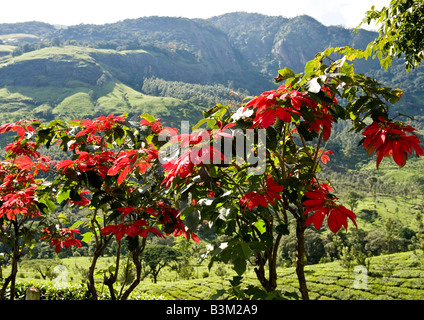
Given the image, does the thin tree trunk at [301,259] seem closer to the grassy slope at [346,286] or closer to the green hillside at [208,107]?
the grassy slope at [346,286]

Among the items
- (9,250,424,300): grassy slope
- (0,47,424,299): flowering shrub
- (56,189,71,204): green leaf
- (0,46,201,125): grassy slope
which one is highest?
(0,46,201,125): grassy slope

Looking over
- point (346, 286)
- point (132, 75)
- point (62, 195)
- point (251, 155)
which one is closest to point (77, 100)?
point (132, 75)

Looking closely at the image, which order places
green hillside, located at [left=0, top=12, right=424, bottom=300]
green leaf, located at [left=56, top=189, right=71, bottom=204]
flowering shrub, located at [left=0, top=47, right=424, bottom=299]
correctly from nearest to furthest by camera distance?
flowering shrub, located at [left=0, top=47, right=424, bottom=299] → green leaf, located at [left=56, top=189, right=71, bottom=204] → green hillside, located at [left=0, top=12, right=424, bottom=300]

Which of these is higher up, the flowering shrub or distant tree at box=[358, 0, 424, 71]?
distant tree at box=[358, 0, 424, 71]

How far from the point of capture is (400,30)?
11.4 feet

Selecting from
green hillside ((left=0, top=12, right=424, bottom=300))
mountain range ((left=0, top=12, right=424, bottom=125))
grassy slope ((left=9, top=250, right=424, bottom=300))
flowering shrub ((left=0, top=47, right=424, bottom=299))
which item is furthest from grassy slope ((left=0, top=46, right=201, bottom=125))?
flowering shrub ((left=0, top=47, right=424, bottom=299))

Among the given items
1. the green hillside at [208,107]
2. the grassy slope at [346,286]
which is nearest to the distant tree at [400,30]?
the green hillside at [208,107]

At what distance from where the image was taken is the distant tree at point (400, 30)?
3.26 meters

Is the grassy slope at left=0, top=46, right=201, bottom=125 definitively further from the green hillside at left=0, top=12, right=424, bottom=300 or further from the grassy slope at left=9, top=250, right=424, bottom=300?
the grassy slope at left=9, top=250, right=424, bottom=300

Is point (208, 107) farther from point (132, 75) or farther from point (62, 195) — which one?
point (62, 195)

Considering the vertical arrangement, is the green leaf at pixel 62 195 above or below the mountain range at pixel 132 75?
below

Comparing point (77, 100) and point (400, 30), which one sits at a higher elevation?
point (77, 100)

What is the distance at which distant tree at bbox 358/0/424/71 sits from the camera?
326 cm
